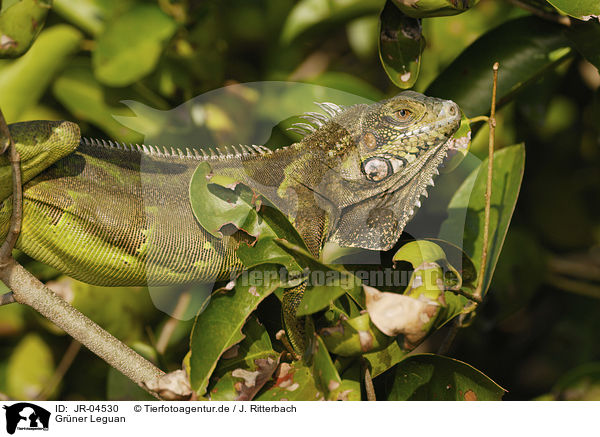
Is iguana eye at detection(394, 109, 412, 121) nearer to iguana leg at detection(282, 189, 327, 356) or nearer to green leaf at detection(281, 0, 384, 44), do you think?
iguana leg at detection(282, 189, 327, 356)

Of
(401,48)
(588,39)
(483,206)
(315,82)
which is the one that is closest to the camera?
(401,48)

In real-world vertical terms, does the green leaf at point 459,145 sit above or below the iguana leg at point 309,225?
above

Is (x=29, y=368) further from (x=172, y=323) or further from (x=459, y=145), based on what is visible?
(x=459, y=145)

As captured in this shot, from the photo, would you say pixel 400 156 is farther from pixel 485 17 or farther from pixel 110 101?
pixel 110 101

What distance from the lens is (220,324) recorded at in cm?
163

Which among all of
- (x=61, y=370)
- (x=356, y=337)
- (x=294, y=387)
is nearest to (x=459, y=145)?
(x=356, y=337)

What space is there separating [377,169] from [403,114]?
23 cm

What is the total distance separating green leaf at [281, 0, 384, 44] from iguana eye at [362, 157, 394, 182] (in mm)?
746

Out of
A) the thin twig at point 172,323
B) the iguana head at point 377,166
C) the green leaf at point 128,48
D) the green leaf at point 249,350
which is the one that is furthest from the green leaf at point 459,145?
the green leaf at point 128,48

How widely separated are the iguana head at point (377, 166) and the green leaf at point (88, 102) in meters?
0.90

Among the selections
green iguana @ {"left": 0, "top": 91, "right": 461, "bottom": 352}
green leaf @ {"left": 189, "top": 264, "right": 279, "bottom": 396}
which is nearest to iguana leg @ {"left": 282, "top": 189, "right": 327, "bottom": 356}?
green iguana @ {"left": 0, "top": 91, "right": 461, "bottom": 352}

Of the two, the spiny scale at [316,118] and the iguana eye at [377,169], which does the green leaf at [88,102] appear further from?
the iguana eye at [377,169]

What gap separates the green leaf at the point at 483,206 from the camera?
83.4 inches

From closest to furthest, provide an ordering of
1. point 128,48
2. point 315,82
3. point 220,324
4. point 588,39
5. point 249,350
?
point 220,324, point 249,350, point 588,39, point 128,48, point 315,82
